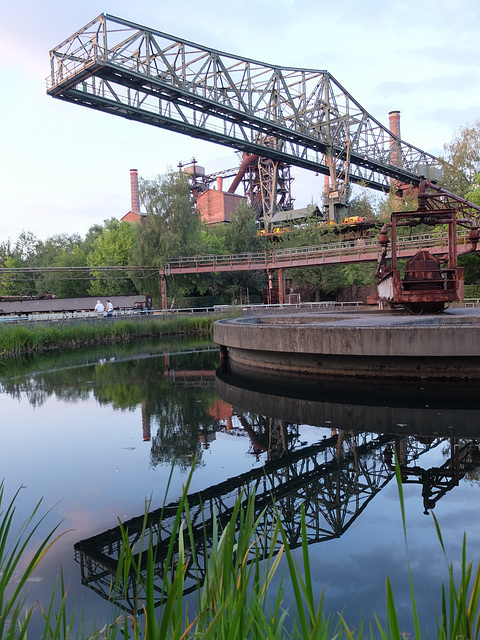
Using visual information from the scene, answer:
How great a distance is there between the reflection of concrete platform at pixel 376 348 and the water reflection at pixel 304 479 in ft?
2.51

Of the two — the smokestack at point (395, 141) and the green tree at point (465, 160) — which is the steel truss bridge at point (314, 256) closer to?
the green tree at point (465, 160)

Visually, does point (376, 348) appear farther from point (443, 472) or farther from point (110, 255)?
point (110, 255)

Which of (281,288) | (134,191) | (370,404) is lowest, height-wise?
(370,404)

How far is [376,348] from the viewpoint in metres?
7.74

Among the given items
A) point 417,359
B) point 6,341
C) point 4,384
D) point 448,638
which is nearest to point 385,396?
point 417,359

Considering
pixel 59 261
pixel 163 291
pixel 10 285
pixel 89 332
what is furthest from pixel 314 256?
pixel 10 285

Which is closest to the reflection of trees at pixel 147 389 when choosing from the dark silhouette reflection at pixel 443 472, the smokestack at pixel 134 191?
the dark silhouette reflection at pixel 443 472

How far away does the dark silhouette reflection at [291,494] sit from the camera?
119 inches

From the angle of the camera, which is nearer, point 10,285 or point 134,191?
point 10,285

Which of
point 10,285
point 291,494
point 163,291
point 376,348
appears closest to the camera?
point 291,494

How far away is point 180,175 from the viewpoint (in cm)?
3962

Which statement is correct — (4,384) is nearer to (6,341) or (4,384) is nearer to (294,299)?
(6,341)

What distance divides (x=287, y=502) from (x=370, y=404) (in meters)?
3.37

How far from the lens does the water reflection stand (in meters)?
3.11
